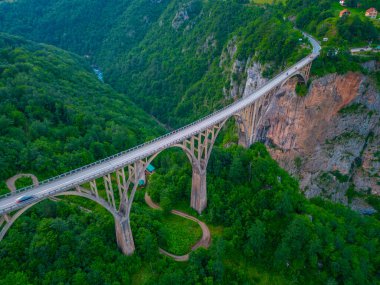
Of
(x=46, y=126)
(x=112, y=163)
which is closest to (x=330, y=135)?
(x=112, y=163)

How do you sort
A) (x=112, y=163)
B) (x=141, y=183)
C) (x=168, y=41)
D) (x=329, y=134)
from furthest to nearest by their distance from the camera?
1. (x=168, y=41)
2. (x=329, y=134)
3. (x=141, y=183)
4. (x=112, y=163)

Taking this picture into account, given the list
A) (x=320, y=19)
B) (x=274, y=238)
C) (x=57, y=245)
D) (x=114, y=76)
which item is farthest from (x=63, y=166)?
(x=114, y=76)

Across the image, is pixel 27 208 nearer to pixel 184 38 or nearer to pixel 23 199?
pixel 23 199

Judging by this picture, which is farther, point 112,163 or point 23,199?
point 112,163

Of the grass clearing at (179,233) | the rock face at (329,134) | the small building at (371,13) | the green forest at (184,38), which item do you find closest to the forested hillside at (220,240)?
the grass clearing at (179,233)

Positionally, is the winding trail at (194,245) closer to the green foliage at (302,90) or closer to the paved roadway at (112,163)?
the paved roadway at (112,163)

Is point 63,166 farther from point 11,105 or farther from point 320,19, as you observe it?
point 320,19
